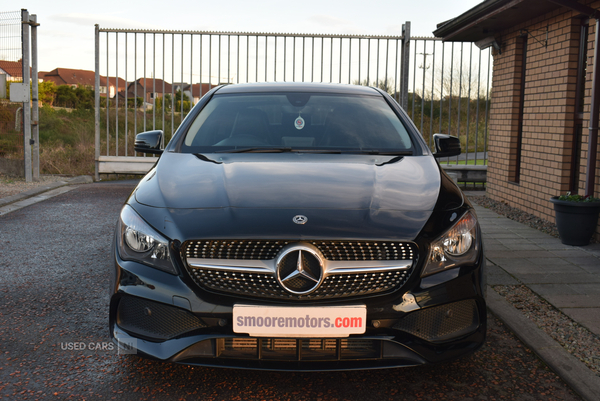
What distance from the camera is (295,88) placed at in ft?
13.8

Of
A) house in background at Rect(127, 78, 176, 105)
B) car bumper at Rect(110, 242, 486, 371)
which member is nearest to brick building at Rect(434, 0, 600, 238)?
car bumper at Rect(110, 242, 486, 371)

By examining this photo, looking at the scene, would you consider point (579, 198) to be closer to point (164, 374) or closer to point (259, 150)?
point (259, 150)

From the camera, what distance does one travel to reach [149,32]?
1102cm

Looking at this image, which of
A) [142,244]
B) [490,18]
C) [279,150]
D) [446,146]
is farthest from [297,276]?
[490,18]

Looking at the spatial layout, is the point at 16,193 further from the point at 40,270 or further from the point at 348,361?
the point at 348,361

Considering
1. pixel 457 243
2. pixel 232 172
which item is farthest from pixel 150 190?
pixel 457 243

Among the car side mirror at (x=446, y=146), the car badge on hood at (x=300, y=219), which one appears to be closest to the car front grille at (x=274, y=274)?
the car badge on hood at (x=300, y=219)

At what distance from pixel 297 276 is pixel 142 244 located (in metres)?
0.69

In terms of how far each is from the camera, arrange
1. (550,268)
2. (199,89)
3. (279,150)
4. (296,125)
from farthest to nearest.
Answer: (199,89) → (550,268) → (296,125) → (279,150)

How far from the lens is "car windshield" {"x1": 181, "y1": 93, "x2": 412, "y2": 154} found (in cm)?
360

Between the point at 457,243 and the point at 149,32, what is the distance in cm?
977

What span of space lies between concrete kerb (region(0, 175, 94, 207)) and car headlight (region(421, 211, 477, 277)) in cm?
704

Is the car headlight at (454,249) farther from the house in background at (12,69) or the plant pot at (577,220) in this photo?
the house in background at (12,69)

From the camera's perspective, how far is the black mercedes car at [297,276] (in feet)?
7.57
